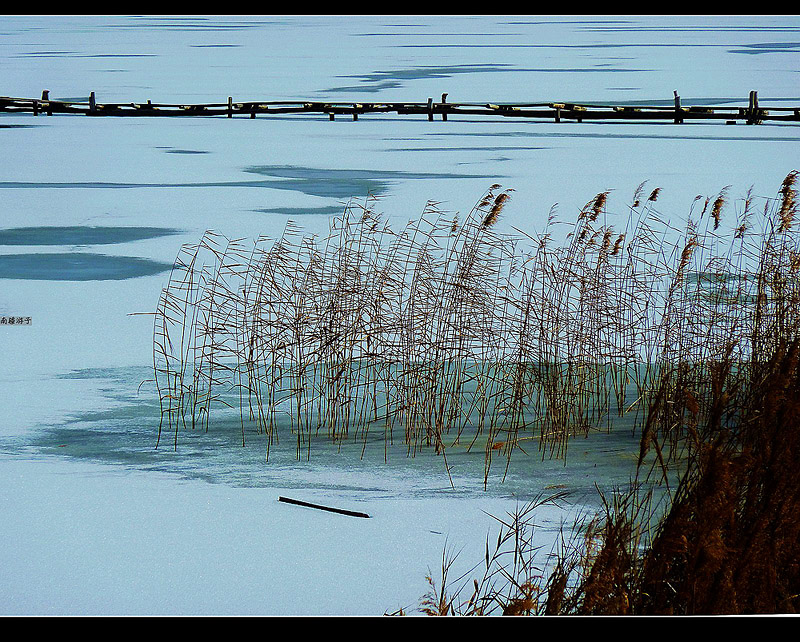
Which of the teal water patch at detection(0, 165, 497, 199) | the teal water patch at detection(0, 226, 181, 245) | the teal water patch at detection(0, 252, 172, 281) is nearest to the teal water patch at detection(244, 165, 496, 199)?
the teal water patch at detection(0, 165, 497, 199)

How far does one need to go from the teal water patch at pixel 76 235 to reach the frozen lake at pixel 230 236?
3cm

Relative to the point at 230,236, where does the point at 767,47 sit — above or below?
above

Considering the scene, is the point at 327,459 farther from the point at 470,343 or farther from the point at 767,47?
the point at 767,47

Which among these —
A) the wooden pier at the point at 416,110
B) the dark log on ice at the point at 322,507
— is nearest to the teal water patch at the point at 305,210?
the wooden pier at the point at 416,110

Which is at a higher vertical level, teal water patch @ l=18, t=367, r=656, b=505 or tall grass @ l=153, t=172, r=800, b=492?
tall grass @ l=153, t=172, r=800, b=492

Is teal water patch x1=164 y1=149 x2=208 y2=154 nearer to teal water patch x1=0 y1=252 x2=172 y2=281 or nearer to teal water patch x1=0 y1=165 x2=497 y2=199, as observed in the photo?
teal water patch x1=0 y1=165 x2=497 y2=199

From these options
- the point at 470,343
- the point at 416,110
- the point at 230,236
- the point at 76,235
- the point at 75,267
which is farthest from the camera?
the point at 416,110

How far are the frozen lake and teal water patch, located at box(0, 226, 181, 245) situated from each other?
0.03m

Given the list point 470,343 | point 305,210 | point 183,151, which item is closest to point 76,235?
point 305,210

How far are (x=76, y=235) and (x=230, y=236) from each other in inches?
47.2

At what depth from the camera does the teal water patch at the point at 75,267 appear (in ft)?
16.5

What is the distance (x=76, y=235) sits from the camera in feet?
20.9

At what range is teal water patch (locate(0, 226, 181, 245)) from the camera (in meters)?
6.01
